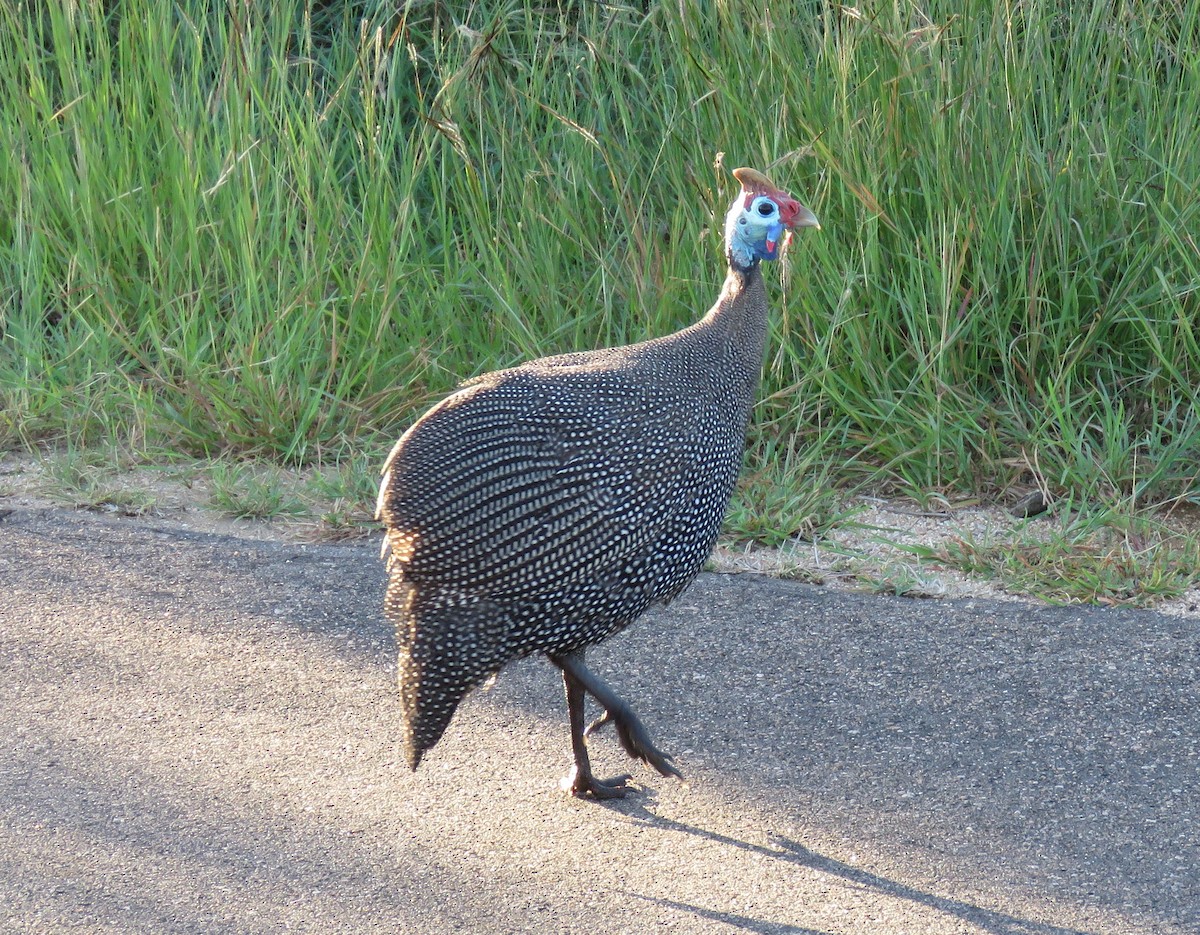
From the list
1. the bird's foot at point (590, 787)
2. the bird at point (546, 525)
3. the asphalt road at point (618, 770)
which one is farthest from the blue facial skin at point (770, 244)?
the bird's foot at point (590, 787)

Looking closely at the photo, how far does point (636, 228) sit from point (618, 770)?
2.12 metres

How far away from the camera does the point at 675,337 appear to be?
Result: 3213 mm

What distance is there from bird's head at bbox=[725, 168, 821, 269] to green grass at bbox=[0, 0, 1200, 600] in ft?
2.99

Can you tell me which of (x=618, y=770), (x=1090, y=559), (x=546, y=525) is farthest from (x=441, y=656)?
(x=1090, y=559)

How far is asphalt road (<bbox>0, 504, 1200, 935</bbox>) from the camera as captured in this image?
2.59 metres

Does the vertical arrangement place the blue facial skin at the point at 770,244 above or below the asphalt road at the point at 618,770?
above

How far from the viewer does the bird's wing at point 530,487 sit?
272 centimetres

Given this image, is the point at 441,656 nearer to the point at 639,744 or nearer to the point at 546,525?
the point at 546,525

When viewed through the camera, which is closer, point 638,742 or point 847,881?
point 847,881

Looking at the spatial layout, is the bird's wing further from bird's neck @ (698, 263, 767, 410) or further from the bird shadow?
the bird shadow

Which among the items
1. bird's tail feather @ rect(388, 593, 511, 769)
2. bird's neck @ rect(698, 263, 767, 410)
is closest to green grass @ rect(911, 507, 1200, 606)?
bird's neck @ rect(698, 263, 767, 410)

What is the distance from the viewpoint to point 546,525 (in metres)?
2.73

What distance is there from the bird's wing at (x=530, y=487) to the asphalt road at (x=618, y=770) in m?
0.52

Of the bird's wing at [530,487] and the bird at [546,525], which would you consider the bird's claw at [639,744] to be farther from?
the bird's wing at [530,487]
